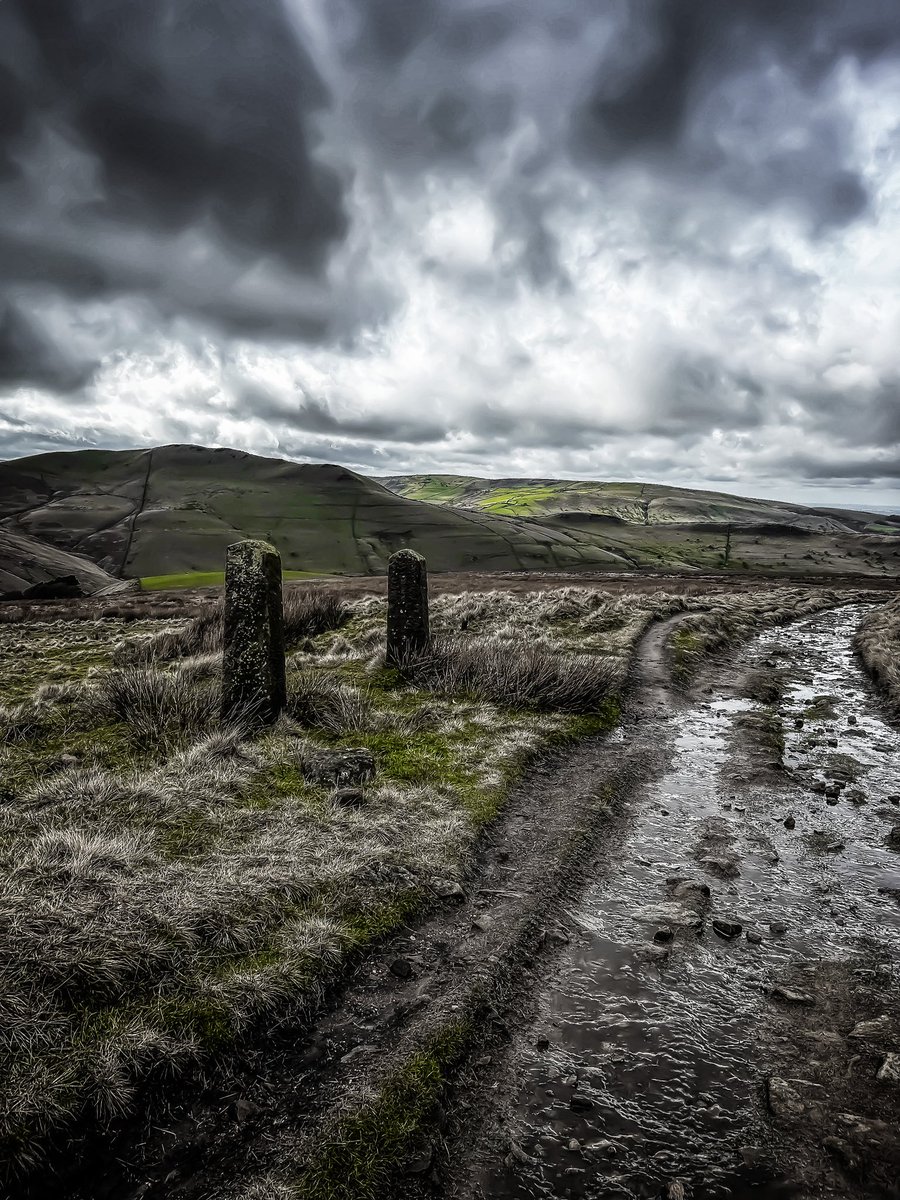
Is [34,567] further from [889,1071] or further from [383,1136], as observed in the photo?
[889,1071]

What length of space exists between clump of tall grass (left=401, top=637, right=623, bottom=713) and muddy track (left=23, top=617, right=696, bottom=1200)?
3.90 meters

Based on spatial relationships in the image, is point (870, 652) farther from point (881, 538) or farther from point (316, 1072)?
point (881, 538)

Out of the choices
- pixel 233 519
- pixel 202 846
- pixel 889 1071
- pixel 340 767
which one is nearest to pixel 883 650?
pixel 889 1071

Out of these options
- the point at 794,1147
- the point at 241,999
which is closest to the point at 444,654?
the point at 241,999

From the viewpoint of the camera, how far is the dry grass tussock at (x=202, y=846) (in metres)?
3.37

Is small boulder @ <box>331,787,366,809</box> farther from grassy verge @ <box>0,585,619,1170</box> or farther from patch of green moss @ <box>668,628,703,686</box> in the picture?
patch of green moss @ <box>668,628,703,686</box>

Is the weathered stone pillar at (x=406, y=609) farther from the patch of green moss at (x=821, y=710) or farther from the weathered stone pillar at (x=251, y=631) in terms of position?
the patch of green moss at (x=821, y=710)

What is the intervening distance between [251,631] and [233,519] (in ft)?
444

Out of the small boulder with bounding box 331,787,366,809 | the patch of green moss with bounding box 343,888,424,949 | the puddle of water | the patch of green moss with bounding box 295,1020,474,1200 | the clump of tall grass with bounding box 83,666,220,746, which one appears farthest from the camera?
the clump of tall grass with bounding box 83,666,220,746

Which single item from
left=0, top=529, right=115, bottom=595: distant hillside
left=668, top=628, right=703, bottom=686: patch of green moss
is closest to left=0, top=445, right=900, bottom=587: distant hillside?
left=0, top=529, right=115, bottom=595: distant hillside

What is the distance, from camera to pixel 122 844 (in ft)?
16.7

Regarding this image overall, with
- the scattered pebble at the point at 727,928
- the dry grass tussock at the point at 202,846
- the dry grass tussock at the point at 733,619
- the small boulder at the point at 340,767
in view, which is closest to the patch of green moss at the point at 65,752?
the dry grass tussock at the point at 202,846

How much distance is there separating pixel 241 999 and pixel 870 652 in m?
19.3

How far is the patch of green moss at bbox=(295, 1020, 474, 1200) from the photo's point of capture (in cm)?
285
